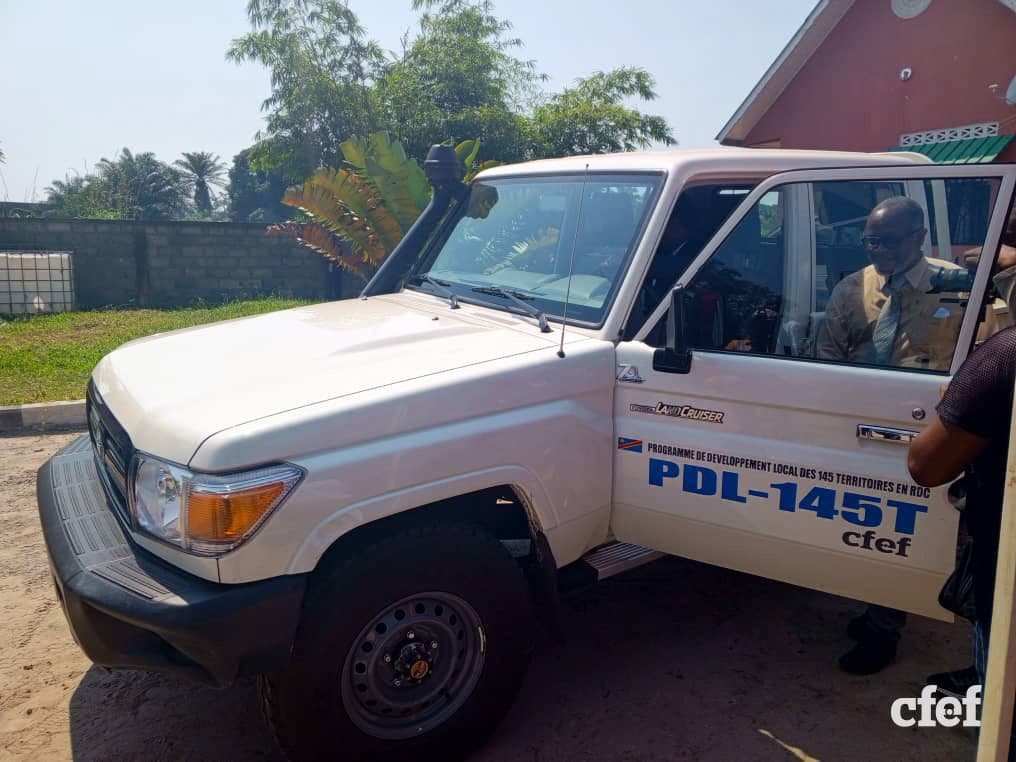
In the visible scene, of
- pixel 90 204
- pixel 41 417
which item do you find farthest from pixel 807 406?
pixel 90 204

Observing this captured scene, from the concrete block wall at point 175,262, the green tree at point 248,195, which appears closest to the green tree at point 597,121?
the concrete block wall at point 175,262

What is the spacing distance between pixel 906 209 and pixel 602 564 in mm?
1657

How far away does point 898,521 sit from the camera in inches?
105

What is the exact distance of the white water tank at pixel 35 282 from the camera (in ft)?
43.2

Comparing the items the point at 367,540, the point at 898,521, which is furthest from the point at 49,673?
the point at 898,521

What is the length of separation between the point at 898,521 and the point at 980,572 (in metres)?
0.46

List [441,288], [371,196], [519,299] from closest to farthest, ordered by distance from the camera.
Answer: [519,299] < [441,288] < [371,196]

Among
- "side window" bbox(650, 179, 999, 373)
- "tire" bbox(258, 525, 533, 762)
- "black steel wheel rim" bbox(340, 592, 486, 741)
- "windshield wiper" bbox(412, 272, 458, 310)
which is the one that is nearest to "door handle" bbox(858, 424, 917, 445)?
"side window" bbox(650, 179, 999, 373)

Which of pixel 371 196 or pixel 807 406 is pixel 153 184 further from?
pixel 807 406

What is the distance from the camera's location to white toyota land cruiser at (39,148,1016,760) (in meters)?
2.33

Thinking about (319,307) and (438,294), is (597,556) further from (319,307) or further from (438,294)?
(319,307)

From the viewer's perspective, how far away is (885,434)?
2654 mm

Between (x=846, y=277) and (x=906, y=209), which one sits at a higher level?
(x=906, y=209)

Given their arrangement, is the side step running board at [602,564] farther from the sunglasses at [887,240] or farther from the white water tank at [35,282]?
the white water tank at [35,282]
